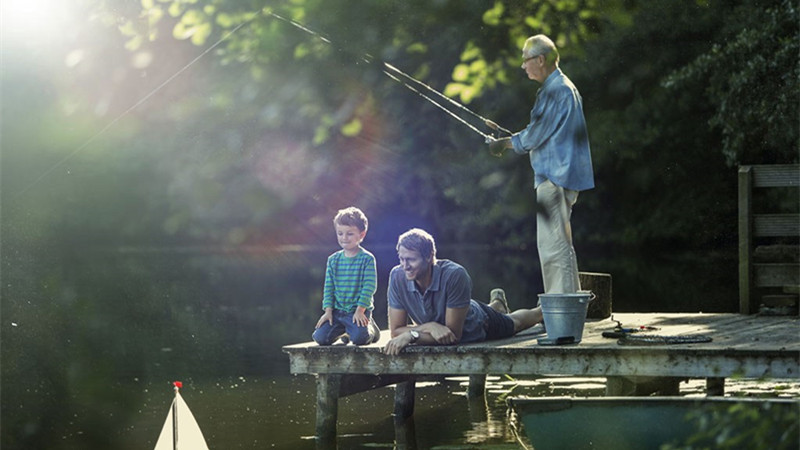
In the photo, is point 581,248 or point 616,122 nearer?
point 616,122

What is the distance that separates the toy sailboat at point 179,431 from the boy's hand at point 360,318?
205 cm

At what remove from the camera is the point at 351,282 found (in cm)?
915

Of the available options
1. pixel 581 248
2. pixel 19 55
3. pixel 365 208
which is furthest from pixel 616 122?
pixel 19 55

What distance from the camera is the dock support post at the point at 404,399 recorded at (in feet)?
36.5

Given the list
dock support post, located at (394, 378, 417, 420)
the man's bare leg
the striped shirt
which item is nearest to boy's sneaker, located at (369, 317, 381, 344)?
the striped shirt

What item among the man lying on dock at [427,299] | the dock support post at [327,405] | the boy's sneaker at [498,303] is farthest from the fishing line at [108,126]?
the boy's sneaker at [498,303]

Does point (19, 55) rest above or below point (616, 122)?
below

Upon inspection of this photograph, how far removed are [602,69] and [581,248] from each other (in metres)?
6.51

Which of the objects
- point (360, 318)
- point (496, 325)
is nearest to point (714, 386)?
point (496, 325)

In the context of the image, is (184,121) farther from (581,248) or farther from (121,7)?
(121,7)

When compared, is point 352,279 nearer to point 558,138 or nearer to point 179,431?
point 558,138

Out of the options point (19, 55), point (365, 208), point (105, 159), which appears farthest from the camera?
point (365, 208)

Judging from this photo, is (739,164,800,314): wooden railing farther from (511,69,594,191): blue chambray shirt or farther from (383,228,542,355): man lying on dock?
(383,228,542,355): man lying on dock

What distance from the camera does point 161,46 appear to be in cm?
1162
